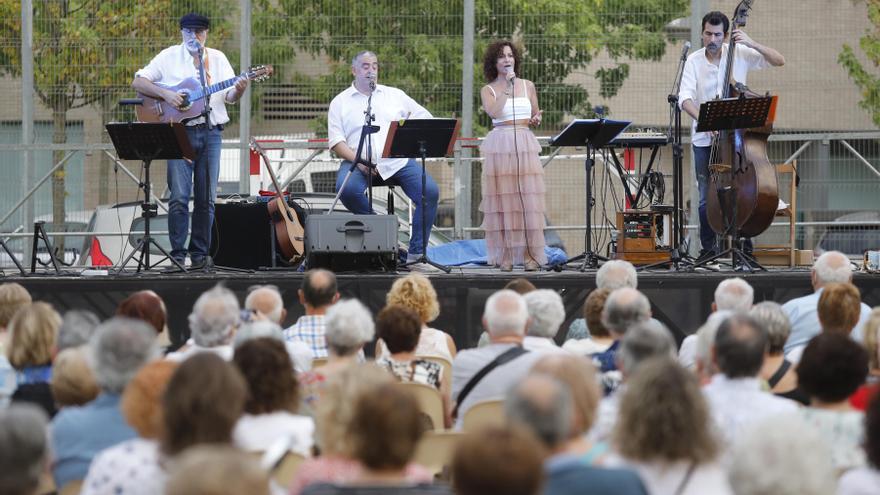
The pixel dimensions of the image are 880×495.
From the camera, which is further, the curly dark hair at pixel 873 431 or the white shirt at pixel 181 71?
the white shirt at pixel 181 71

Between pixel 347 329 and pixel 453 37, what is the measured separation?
6.88m

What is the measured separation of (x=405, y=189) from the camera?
10086 mm

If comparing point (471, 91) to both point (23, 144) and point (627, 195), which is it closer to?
point (627, 195)

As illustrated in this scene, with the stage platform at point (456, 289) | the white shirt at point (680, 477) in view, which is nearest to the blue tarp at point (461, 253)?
the stage platform at point (456, 289)

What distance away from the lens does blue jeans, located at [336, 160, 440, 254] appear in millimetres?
9930

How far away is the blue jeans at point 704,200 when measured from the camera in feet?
31.7

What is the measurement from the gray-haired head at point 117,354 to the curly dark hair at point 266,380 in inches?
12.1

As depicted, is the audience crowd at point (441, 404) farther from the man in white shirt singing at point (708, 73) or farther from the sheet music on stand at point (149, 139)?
the man in white shirt singing at point (708, 73)

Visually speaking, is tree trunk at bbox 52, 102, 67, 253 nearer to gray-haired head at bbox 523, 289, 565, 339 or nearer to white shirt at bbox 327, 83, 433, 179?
white shirt at bbox 327, 83, 433, 179

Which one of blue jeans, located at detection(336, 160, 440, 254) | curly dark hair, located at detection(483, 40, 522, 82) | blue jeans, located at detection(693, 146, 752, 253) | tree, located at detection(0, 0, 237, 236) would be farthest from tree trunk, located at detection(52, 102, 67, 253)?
blue jeans, located at detection(693, 146, 752, 253)

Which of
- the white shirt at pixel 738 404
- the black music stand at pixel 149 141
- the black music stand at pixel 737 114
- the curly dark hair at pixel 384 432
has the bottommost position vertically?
the white shirt at pixel 738 404

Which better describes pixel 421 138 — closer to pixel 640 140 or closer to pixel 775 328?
pixel 640 140

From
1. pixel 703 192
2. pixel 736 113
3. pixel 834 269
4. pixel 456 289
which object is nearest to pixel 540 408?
pixel 834 269

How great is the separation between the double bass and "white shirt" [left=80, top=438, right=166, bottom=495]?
19.6 feet
